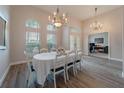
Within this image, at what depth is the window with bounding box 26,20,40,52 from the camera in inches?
226

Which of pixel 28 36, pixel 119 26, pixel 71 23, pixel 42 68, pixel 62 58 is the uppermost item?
pixel 71 23

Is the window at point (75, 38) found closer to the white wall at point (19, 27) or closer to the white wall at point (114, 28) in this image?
the white wall at point (114, 28)

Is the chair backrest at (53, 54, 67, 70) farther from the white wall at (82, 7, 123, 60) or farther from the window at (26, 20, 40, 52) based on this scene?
the white wall at (82, 7, 123, 60)

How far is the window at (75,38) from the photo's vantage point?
26.8 feet

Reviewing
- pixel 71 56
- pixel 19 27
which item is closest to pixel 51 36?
pixel 19 27

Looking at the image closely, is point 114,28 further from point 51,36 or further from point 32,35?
point 32,35

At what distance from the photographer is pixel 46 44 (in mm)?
6621

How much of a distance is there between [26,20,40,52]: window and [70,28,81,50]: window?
9.68 feet

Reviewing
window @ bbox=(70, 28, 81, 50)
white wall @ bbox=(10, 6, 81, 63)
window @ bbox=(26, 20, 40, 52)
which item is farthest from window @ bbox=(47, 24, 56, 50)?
window @ bbox=(70, 28, 81, 50)

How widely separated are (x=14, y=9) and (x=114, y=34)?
592 centimetres

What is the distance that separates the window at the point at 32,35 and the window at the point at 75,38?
295 centimetres

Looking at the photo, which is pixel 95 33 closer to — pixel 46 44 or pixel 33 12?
pixel 46 44

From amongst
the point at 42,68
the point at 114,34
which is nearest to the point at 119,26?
the point at 114,34
